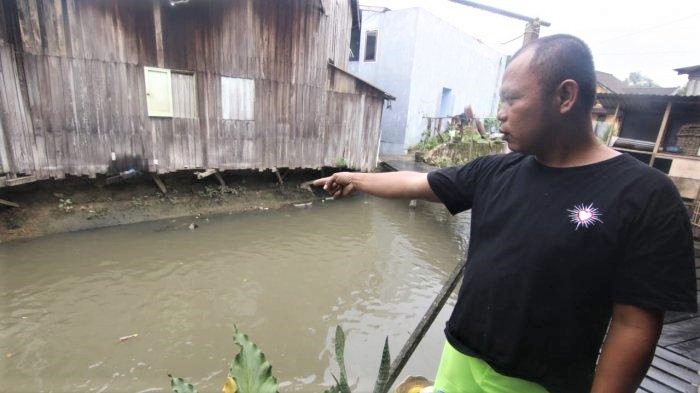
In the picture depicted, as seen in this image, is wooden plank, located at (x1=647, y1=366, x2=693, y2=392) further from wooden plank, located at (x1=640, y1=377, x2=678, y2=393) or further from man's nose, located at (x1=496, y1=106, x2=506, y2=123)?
man's nose, located at (x1=496, y1=106, x2=506, y2=123)

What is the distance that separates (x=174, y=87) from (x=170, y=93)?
207 mm

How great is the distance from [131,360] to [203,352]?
3.12 ft

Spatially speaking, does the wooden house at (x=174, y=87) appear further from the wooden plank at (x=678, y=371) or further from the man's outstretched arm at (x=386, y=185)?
the wooden plank at (x=678, y=371)

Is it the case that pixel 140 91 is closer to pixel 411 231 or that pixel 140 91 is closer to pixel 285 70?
pixel 285 70

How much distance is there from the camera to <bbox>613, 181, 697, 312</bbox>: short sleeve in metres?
1.03

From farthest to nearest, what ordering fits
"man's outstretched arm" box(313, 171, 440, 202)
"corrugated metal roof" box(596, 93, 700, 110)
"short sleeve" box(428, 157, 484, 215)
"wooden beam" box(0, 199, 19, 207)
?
"corrugated metal roof" box(596, 93, 700, 110), "wooden beam" box(0, 199, 19, 207), "man's outstretched arm" box(313, 171, 440, 202), "short sleeve" box(428, 157, 484, 215)

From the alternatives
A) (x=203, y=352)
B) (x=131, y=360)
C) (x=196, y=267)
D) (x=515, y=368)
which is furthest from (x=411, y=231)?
(x=515, y=368)

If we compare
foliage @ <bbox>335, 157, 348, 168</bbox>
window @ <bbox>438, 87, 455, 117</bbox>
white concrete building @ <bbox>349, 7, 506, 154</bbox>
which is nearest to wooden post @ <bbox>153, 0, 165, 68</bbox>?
foliage @ <bbox>335, 157, 348, 168</bbox>

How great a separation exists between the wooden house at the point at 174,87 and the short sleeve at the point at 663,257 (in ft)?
33.9

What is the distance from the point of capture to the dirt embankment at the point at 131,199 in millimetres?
8891

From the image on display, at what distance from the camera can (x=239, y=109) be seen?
11.0 metres

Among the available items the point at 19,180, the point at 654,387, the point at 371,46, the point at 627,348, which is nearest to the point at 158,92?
the point at 19,180

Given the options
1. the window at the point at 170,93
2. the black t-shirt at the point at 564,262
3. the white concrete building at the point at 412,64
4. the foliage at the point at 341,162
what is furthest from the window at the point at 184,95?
the white concrete building at the point at 412,64

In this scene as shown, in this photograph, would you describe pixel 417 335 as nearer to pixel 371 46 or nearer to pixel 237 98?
pixel 237 98
